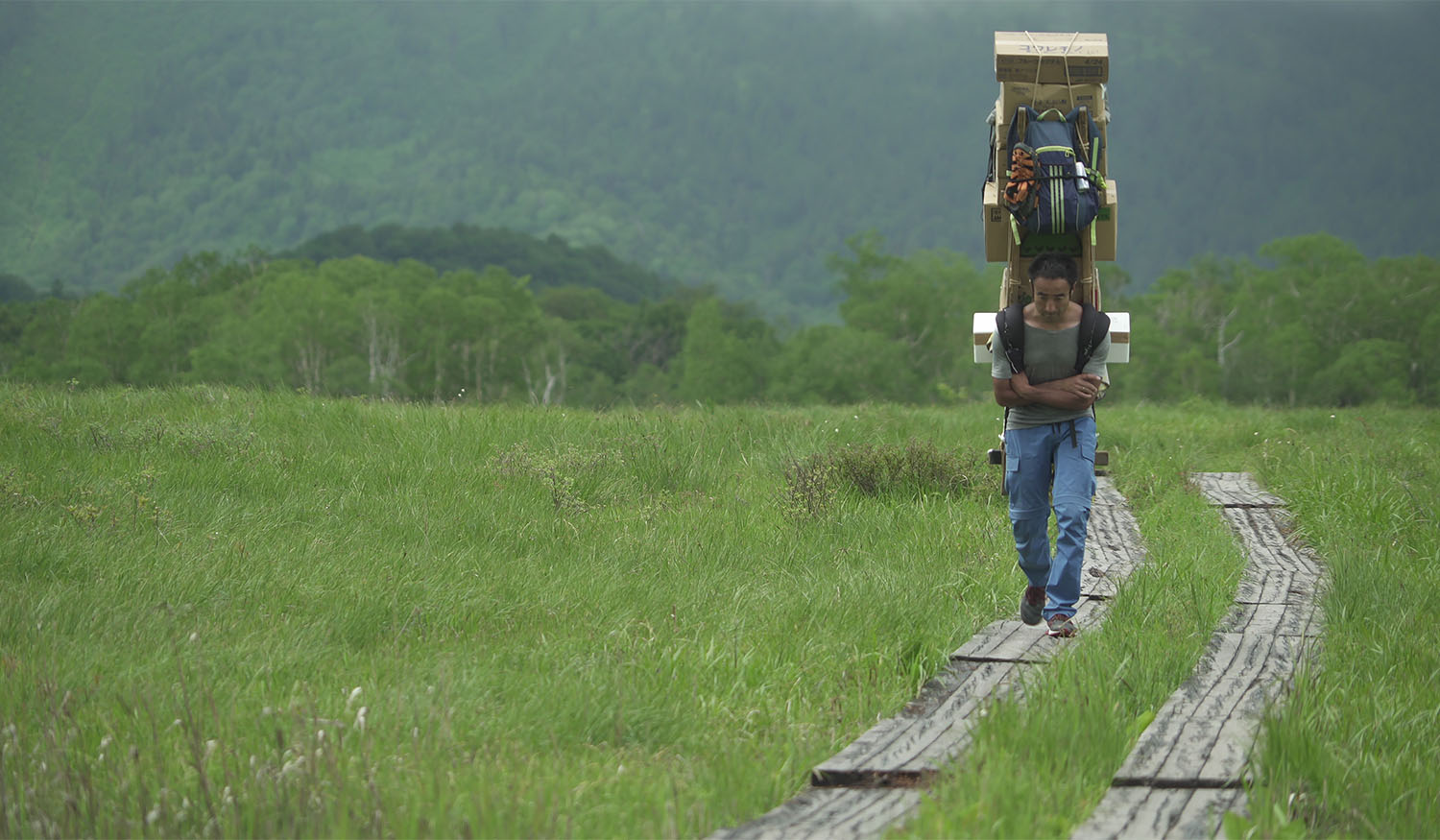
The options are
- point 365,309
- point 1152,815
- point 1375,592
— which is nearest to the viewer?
point 1152,815

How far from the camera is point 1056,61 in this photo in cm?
863

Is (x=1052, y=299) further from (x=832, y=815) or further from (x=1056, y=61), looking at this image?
(x=832, y=815)

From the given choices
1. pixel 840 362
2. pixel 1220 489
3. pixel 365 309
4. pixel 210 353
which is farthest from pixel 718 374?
pixel 1220 489

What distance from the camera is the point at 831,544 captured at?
820 centimetres

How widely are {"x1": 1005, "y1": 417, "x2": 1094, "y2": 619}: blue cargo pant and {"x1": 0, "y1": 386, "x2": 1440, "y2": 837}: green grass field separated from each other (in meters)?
0.41

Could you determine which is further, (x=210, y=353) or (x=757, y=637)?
(x=210, y=353)

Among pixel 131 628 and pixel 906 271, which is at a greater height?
pixel 906 271

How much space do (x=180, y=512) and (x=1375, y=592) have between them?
735 centimetres

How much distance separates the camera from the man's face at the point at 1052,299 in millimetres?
6262

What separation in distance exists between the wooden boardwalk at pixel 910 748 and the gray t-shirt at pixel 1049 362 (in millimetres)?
1134

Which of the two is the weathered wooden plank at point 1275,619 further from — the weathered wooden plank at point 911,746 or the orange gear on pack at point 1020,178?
the orange gear on pack at point 1020,178

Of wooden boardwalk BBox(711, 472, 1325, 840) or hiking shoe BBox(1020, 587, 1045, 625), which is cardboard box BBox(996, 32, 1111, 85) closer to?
wooden boardwalk BBox(711, 472, 1325, 840)

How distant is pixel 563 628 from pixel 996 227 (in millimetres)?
4688

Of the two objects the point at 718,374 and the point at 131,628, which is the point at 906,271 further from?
the point at 131,628
